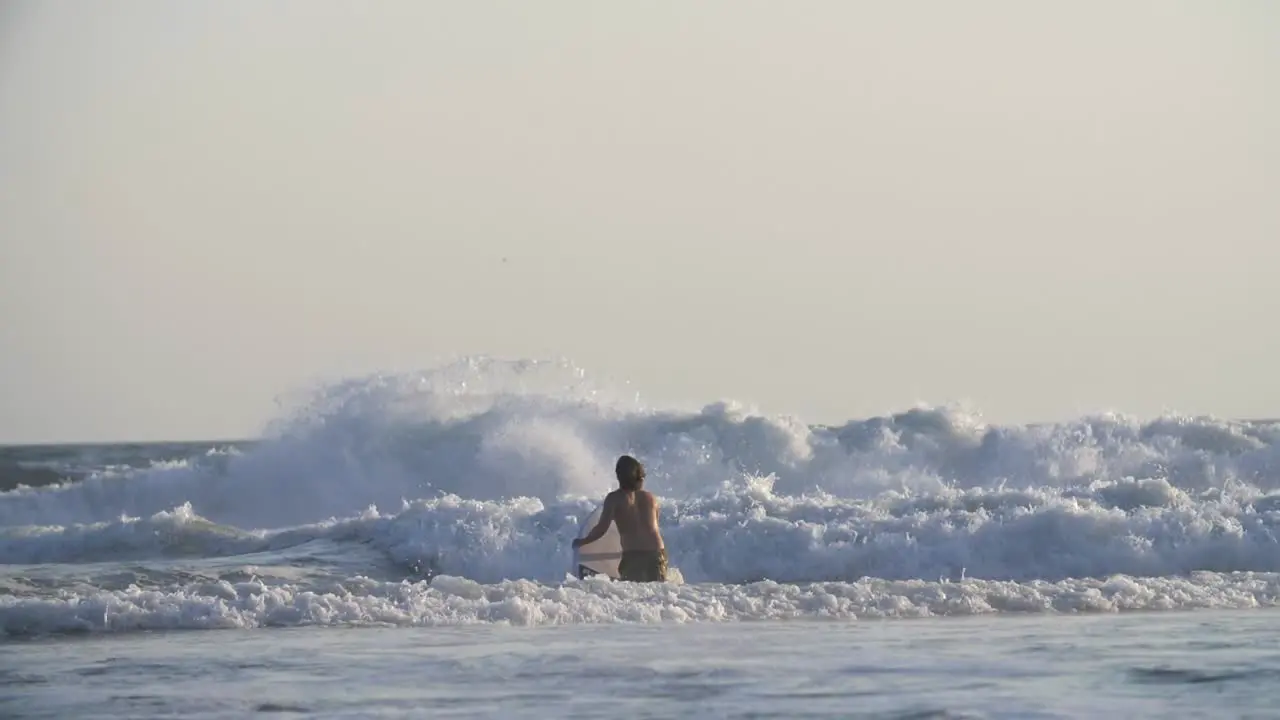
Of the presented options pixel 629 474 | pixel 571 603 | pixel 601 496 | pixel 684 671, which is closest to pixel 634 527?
pixel 629 474

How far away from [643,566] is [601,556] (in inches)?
16.5

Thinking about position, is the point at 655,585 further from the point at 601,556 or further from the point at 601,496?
the point at 601,496

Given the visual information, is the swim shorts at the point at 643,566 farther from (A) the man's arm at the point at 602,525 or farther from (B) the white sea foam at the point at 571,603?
(A) the man's arm at the point at 602,525

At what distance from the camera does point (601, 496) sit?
76.7ft

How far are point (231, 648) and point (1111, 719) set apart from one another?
6239mm

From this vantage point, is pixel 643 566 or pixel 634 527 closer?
pixel 634 527

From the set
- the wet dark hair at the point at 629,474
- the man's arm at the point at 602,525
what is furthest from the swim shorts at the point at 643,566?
the wet dark hair at the point at 629,474

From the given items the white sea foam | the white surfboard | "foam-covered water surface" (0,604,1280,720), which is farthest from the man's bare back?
"foam-covered water surface" (0,604,1280,720)

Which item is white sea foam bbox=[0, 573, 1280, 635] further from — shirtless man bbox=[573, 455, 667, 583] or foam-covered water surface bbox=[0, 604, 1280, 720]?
foam-covered water surface bbox=[0, 604, 1280, 720]

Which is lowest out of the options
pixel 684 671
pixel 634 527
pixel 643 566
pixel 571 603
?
pixel 684 671

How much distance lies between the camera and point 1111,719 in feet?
30.8

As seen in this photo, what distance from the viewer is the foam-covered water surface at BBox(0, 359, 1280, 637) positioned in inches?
582

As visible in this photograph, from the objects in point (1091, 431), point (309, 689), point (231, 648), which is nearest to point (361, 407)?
point (1091, 431)

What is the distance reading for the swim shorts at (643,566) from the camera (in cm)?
1519
